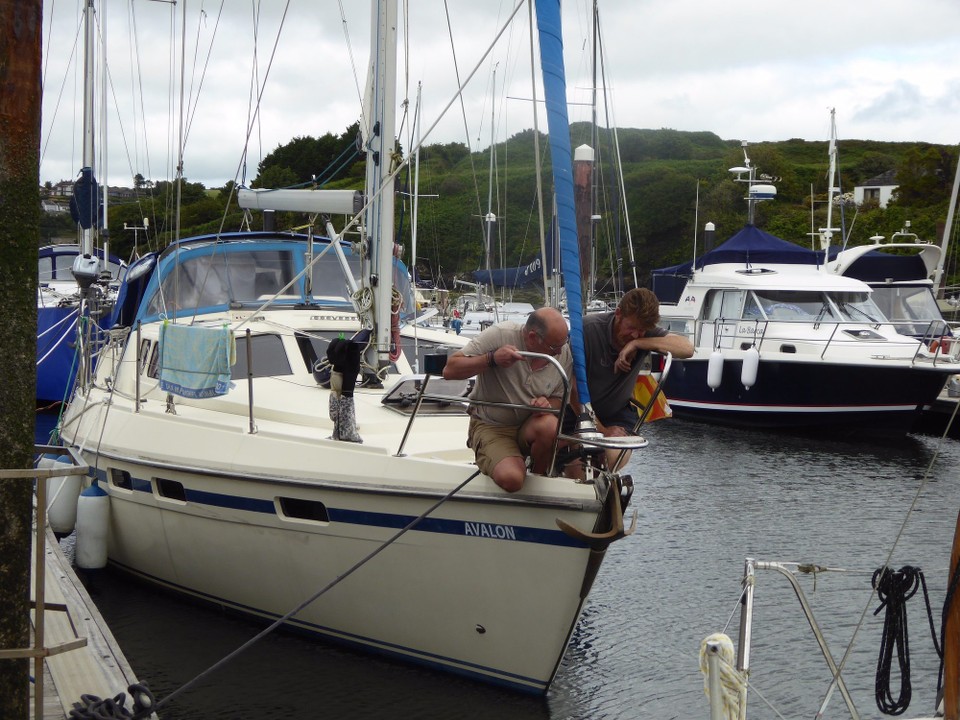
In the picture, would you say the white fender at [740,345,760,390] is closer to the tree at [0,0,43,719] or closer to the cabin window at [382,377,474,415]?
the cabin window at [382,377,474,415]

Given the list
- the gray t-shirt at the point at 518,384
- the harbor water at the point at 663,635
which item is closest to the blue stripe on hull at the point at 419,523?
the gray t-shirt at the point at 518,384

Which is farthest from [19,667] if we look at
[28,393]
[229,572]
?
[229,572]

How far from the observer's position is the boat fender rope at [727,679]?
411 centimetres

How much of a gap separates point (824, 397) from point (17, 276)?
17472mm

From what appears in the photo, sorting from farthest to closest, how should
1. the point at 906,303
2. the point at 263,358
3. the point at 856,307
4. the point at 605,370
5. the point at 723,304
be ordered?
the point at 906,303
the point at 723,304
the point at 856,307
the point at 263,358
the point at 605,370

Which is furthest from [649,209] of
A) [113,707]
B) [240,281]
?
[113,707]

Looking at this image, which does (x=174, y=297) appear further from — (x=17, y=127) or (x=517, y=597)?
(x=17, y=127)

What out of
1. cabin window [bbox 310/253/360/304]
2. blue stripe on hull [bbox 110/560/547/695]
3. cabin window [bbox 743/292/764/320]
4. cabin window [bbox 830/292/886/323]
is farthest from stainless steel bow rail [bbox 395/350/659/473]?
cabin window [bbox 830/292/886/323]

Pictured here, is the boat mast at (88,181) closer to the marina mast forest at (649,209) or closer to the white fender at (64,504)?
the white fender at (64,504)

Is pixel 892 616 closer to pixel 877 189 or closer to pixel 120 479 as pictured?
pixel 120 479

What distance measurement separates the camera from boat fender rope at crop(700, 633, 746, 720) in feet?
13.5

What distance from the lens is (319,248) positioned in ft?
33.3

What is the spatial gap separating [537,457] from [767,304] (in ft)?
52.4

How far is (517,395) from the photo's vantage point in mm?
6055
